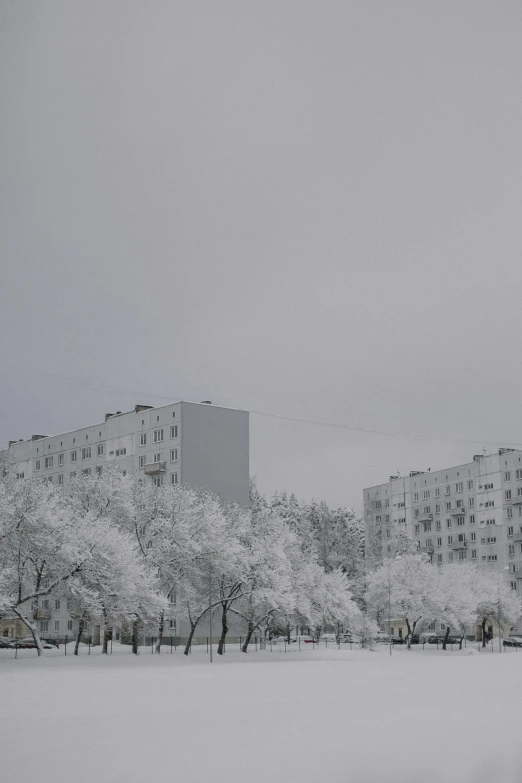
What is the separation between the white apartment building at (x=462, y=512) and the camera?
12312 cm

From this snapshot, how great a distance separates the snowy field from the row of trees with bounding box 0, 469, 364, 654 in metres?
13.5

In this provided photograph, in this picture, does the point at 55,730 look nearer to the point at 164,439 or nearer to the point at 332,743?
the point at 332,743

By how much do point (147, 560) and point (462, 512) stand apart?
73.2m

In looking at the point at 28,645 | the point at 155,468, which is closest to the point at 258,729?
the point at 28,645

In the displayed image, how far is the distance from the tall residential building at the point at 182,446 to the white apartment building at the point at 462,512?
97.5 feet

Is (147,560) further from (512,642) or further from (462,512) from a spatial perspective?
(462,512)

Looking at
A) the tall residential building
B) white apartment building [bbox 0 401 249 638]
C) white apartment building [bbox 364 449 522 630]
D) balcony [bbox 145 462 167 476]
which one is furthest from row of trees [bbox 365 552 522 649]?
white apartment building [bbox 364 449 522 630]

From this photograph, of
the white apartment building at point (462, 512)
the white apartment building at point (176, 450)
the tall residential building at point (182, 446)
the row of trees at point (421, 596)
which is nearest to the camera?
the row of trees at point (421, 596)

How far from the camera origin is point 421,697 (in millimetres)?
31812

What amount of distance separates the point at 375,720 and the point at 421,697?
8209 millimetres

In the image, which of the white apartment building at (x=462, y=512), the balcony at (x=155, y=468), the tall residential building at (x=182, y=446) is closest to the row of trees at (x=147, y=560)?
the tall residential building at (x=182, y=446)

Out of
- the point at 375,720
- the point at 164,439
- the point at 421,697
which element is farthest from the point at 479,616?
the point at 375,720

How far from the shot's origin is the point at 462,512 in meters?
130

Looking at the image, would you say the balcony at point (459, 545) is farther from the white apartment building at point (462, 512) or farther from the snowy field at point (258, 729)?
the snowy field at point (258, 729)
